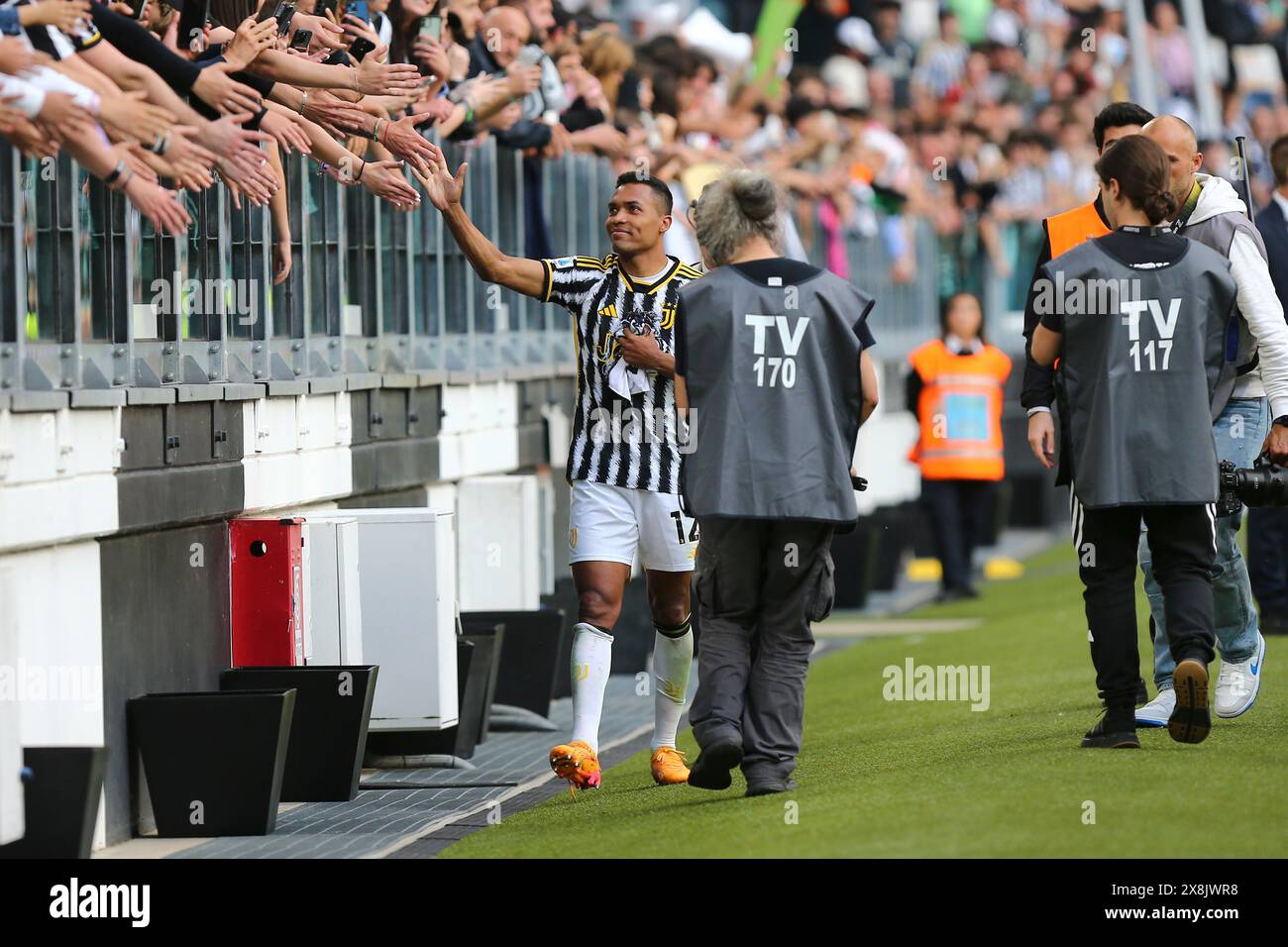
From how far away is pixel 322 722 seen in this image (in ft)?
33.6

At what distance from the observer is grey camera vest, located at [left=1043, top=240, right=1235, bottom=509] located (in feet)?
29.6

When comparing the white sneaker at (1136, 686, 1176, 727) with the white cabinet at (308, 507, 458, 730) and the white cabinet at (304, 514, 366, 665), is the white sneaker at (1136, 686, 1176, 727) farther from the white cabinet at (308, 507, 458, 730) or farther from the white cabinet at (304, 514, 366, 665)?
the white cabinet at (304, 514, 366, 665)

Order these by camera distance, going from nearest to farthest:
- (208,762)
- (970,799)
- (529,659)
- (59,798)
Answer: (59,798) → (970,799) → (208,762) → (529,659)

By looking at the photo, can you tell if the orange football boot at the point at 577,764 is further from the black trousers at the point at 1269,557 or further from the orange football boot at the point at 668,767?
the black trousers at the point at 1269,557

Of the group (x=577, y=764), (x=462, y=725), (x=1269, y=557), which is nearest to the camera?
(x=577, y=764)

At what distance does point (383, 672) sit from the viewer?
11.1 meters

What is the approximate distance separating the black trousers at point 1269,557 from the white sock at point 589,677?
530 centimetres

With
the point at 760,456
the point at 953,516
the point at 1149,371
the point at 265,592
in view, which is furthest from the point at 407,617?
the point at 953,516

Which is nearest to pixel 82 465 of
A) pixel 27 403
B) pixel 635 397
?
pixel 27 403

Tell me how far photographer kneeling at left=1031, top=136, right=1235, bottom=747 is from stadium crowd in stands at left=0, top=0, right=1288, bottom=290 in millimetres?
2649

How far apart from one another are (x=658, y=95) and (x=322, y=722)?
7908mm

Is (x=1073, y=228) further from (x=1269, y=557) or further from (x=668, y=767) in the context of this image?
(x=1269, y=557)
